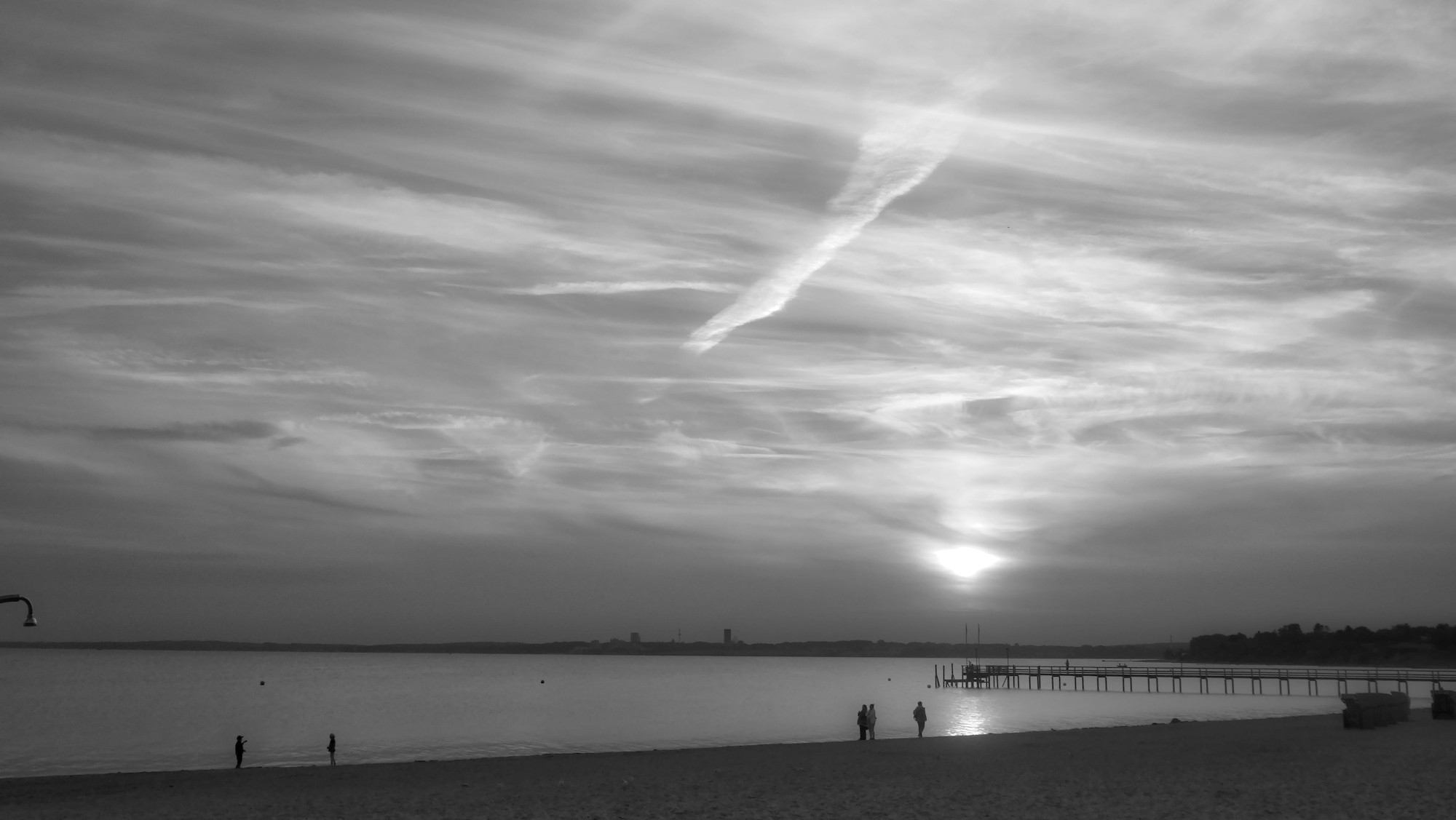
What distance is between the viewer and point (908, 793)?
2308cm

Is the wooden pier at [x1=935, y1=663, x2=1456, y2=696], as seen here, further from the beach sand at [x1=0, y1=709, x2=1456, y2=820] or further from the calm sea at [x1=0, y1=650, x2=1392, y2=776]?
the beach sand at [x1=0, y1=709, x2=1456, y2=820]

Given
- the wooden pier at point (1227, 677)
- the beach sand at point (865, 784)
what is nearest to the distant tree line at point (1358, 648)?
the wooden pier at point (1227, 677)

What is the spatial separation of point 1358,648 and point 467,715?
146 metres

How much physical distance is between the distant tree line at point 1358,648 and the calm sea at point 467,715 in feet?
234

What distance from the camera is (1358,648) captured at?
167 metres

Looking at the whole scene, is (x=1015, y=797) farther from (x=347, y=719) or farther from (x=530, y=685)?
(x=530, y=685)

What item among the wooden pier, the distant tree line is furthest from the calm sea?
the distant tree line

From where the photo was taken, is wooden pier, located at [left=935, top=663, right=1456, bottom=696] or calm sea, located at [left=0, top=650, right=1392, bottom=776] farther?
wooden pier, located at [left=935, top=663, right=1456, bottom=696]

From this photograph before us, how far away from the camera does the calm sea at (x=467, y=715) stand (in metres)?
51.3

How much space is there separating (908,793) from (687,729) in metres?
41.5

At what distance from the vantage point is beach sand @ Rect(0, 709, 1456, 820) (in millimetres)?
20797

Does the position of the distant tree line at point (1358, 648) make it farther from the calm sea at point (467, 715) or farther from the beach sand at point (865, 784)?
the beach sand at point (865, 784)

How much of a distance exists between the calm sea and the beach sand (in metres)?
14.7

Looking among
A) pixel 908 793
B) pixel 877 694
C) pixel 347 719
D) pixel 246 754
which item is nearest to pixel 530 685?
pixel 877 694
